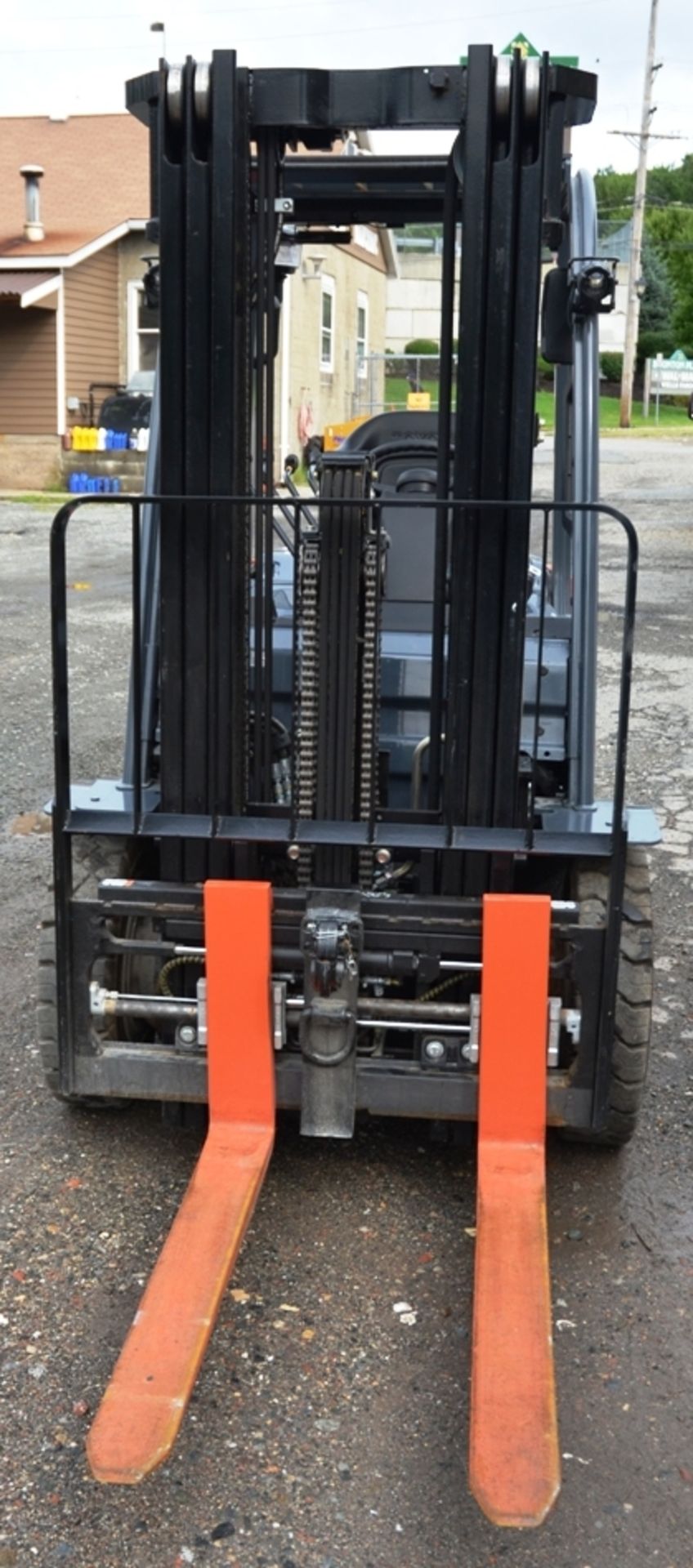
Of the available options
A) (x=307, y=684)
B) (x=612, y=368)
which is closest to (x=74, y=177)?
(x=307, y=684)

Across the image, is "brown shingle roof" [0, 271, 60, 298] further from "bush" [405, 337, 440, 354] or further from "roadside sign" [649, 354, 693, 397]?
"roadside sign" [649, 354, 693, 397]

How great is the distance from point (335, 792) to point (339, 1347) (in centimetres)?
127

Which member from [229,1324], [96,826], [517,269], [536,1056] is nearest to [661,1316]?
[536,1056]

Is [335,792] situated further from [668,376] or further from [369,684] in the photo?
[668,376]

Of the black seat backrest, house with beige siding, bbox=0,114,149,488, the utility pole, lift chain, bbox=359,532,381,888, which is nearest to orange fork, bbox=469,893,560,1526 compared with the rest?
lift chain, bbox=359,532,381,888

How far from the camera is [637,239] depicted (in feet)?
135


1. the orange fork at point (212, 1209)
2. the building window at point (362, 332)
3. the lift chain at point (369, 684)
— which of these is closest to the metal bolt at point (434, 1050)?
the orange fork at point (212, 1209)

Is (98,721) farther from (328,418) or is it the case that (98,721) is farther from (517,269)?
(328,418)

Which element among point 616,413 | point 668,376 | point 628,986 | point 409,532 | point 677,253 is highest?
point 677,253

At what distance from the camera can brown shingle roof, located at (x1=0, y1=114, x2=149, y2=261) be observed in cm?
2706

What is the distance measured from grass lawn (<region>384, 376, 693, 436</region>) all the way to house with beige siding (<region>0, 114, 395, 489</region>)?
8.05 feet

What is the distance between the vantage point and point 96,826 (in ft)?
11.9

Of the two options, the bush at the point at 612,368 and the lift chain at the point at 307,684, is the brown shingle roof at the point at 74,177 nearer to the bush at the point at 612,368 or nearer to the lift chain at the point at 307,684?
the lift chain at the point at 307,684

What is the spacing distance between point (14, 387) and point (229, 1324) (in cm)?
2411
